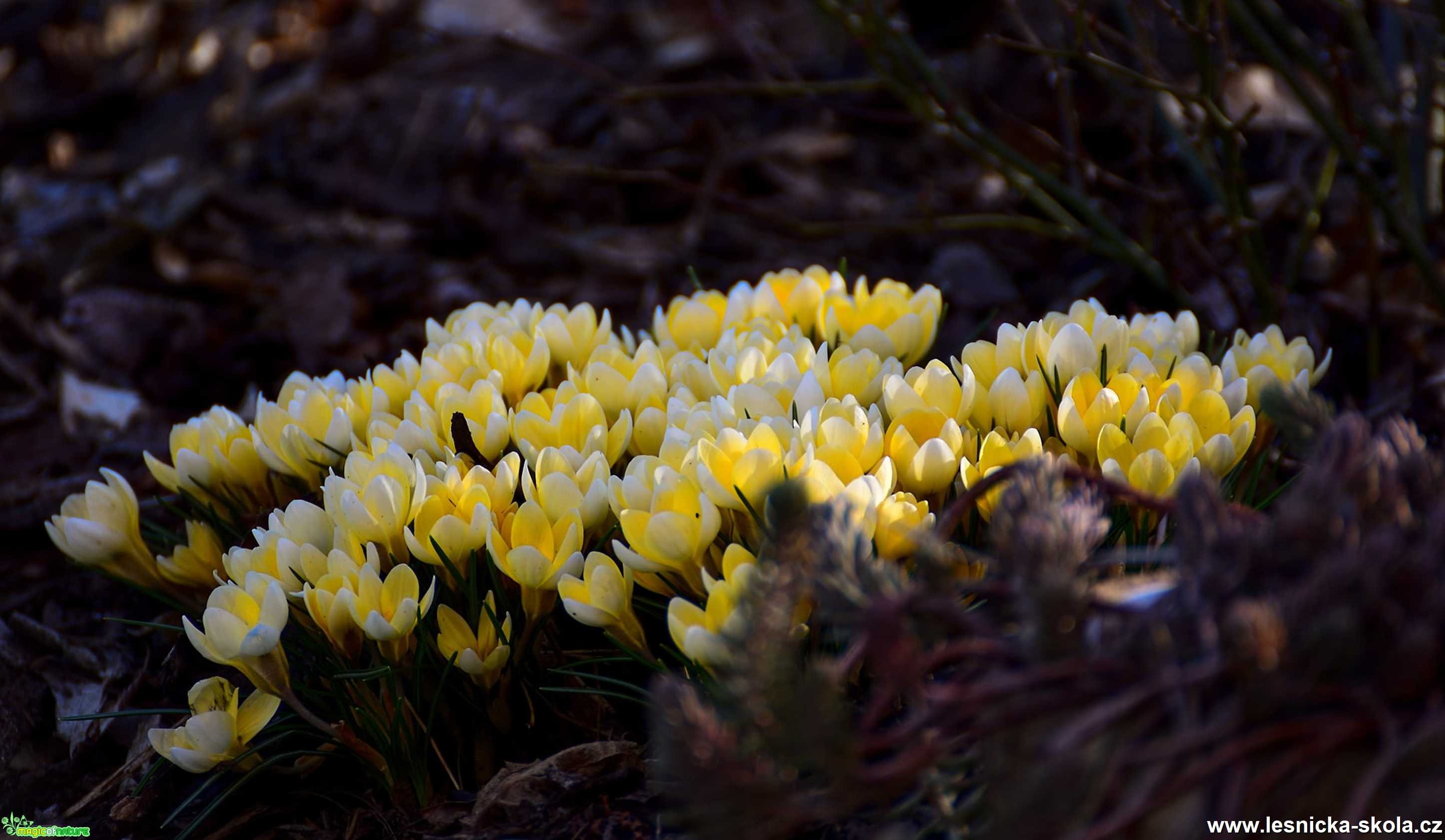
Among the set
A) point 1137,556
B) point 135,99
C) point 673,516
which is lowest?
point 135,99

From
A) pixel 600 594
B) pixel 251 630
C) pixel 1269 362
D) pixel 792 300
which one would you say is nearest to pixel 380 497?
pixel 251 630

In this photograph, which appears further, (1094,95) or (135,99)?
(135,99)

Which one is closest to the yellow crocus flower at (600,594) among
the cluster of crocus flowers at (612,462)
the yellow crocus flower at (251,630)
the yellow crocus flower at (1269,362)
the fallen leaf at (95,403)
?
the cluster of crocus flowers at (612,462)

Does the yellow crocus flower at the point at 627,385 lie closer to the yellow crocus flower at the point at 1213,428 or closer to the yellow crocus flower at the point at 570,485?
the yellow crocus flower at the point at 570,485

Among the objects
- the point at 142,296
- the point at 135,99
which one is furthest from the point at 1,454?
the point at 135,99

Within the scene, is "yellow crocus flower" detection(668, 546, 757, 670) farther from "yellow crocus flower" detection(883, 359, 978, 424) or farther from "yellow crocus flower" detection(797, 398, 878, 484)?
"yellow crocus flower" detection(883, 359, 978, 424)

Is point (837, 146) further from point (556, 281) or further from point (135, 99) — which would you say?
point (135, 99)
